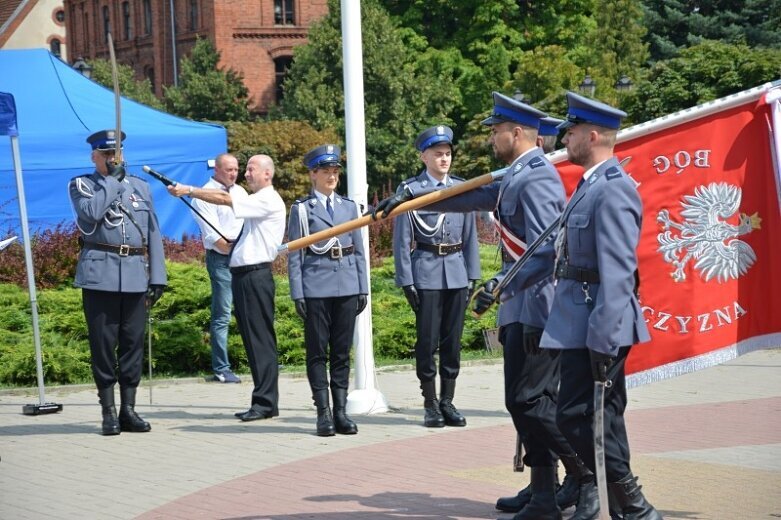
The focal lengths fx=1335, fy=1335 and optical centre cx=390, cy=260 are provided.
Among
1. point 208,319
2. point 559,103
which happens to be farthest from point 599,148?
point 559,103

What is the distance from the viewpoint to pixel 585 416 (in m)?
6.21

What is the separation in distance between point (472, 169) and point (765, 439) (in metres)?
27.1

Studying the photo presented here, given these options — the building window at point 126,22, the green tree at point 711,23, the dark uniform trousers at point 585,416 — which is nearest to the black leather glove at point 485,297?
the dark uniform trousers at point 585,416

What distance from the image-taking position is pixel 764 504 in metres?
7.07

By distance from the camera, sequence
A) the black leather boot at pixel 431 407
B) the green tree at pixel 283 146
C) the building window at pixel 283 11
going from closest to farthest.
→ the black leather boot at pixel 431 407 → the green tree at pixel 283 146 → the building window at pixel 283 11

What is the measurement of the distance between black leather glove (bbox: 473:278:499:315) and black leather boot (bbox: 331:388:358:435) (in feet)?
10.7

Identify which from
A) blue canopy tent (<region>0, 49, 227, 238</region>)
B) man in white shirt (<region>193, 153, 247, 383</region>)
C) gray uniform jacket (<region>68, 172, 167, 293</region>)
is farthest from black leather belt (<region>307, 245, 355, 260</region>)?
blue canopy tent (<region>0, 49, 227, 238</region>)

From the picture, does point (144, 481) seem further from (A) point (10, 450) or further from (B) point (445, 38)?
(B) point (445, 38)

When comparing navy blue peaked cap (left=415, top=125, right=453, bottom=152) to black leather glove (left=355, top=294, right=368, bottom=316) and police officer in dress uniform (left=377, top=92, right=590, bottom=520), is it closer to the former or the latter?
black leather glove (left=355, top=294, right=368, bottom=316)

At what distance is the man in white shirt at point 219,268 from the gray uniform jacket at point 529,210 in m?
5.76

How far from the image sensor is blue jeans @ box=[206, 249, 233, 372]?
13023 millimetres

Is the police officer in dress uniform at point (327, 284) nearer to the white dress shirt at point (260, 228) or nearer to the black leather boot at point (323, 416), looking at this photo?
the black leather boot at point (323, 416)

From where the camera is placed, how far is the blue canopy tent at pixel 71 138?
23922 millimetres

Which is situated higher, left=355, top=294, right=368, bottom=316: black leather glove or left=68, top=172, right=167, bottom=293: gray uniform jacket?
left=68, top=172, right=167, bottom=293: gray uniform jacket
